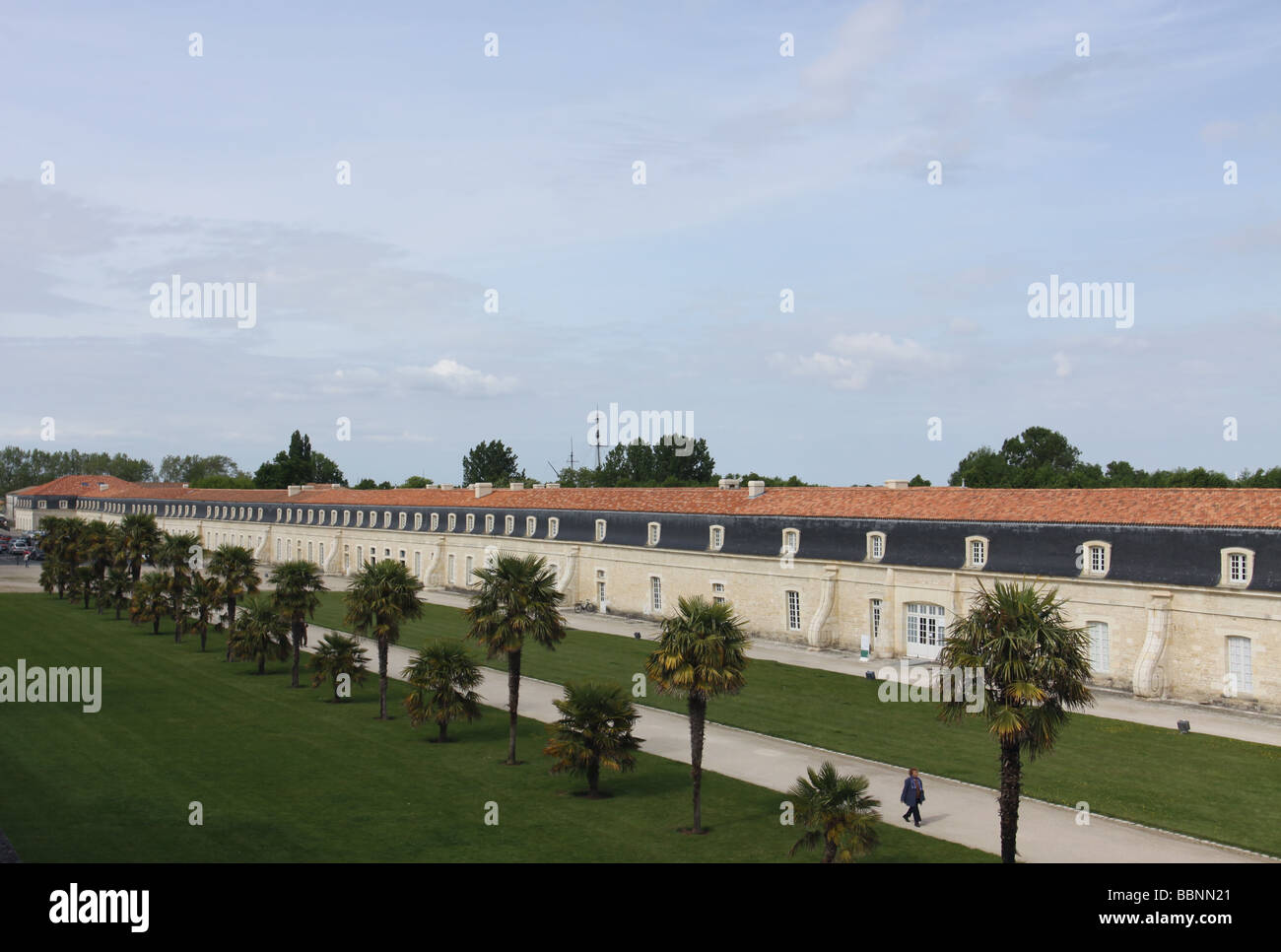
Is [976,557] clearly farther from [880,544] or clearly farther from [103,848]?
[103,848]

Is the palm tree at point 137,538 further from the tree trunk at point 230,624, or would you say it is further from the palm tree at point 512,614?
the palm tree at point 512,614

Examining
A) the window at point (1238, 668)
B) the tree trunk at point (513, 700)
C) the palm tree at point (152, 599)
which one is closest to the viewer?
the tree trunk at point (513, 700)

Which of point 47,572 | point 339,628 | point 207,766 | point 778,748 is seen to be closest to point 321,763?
point 207,766

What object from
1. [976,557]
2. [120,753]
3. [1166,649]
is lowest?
[120,753]

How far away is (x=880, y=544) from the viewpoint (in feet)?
150

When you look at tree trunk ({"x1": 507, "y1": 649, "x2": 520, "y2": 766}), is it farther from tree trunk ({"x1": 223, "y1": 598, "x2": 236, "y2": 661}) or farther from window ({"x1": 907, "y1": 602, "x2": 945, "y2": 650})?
window ({"x1": 907, "y1": 602, "x2": 945, "y2": 650})

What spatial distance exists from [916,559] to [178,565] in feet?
127

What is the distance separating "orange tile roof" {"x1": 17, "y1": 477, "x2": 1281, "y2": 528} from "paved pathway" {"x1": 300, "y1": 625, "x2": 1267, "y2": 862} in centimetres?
1660

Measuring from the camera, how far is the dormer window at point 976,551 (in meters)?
41.7

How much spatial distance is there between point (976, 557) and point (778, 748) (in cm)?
1652

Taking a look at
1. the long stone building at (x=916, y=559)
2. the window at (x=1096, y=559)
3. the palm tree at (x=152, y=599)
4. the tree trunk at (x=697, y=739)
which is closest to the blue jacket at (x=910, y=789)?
the tree trunk at (x=697, y=739)

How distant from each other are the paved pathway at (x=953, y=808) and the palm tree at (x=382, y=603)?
5455mm

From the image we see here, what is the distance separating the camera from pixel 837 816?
1816 centimetres

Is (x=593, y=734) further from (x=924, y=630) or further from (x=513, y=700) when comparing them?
(x=924, y=630)
